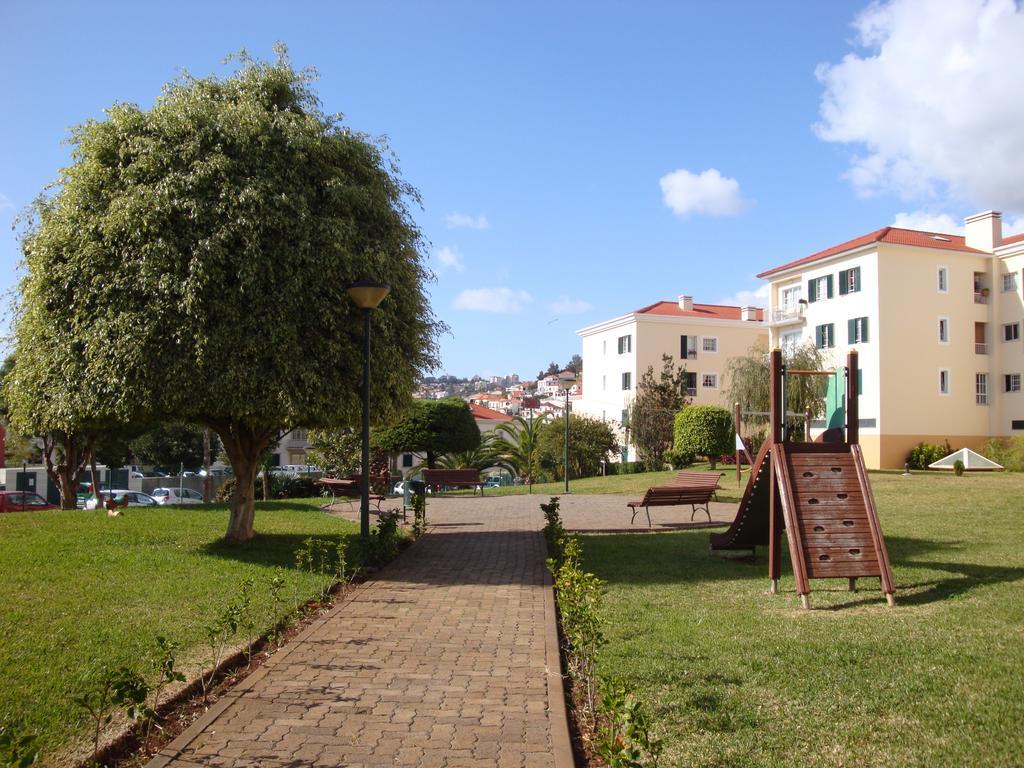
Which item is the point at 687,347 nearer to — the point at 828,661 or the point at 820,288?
the point at 820,288

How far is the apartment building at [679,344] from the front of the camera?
5584 centimetres

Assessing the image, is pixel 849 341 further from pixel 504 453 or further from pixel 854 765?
pixel 854 765

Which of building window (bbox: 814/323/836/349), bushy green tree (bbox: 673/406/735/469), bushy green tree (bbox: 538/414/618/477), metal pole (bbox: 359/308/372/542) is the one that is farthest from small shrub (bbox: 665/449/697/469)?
metal pole (bbox: 359/308/372/542)

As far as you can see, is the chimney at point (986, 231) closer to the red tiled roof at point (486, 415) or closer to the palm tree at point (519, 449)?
the palm tree at point (519, 449)

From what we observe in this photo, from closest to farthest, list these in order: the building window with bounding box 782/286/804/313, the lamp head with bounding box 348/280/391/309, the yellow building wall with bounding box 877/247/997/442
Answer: the lamp head with bounding box 348/280/391/309, the yellow building wall with bounding box 877/247/997/442, the building window with bounding box 782/286/804/313

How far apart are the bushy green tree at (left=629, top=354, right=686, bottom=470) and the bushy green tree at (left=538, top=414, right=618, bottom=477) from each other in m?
1.59

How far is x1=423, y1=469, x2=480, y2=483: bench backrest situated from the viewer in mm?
24203

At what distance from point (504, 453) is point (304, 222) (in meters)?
32.9

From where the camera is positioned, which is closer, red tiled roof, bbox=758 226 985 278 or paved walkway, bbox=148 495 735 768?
paved walkway, bbox=148 495 735 768

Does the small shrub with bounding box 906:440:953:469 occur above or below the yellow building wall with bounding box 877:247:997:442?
below

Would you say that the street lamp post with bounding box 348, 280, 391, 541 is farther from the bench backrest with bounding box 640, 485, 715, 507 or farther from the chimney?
the chimney

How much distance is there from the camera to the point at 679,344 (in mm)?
56656

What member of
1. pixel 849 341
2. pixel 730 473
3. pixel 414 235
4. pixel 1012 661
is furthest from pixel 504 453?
pixel 1012 661

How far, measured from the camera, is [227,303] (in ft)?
38.6
